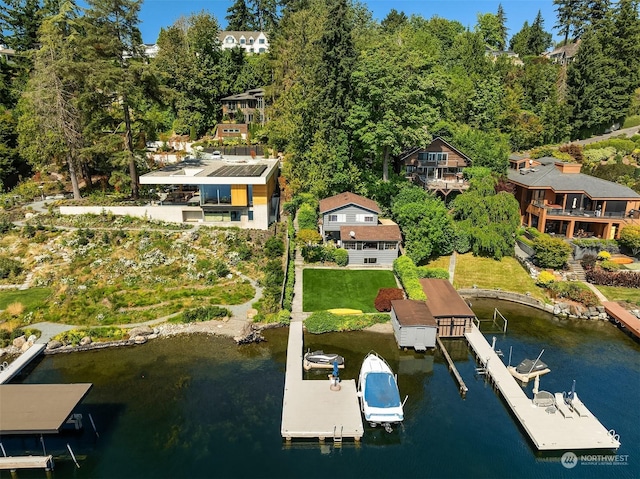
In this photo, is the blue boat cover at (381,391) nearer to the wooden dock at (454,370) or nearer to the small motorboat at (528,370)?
the wooden dock at (454,370)

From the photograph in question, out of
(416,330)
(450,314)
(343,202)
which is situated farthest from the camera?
(343,202)

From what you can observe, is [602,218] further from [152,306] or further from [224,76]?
[224,76]

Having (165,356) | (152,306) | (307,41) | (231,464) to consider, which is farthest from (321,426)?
(307,41)

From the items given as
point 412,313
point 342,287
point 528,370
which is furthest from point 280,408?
point 528,370

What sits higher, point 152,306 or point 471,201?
point 471,201

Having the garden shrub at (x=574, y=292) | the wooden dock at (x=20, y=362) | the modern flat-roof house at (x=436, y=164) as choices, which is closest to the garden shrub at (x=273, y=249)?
the wooden dock at (x=20, y=362)

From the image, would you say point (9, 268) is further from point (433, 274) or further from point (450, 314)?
point (433, 274)
